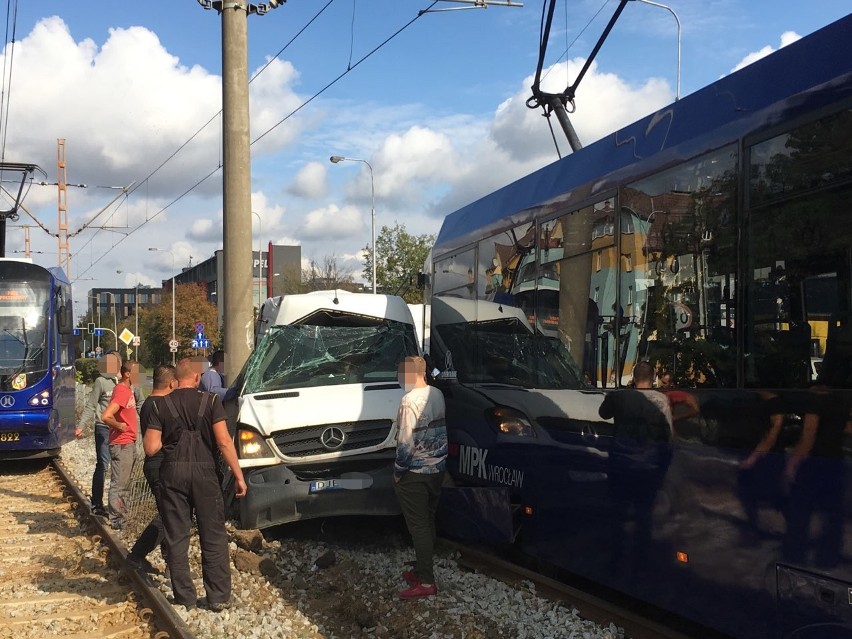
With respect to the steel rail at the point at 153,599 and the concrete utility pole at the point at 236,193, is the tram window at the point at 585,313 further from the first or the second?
the concrete utility pole at the point at 236,193

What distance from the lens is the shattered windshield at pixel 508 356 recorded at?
6.43 metres

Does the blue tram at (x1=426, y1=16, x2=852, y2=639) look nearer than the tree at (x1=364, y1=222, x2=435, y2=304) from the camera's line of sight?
Yes

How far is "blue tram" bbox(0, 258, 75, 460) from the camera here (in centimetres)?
1352

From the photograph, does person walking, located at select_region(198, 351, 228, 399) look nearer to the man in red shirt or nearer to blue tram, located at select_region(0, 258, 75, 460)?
the man in red shirt

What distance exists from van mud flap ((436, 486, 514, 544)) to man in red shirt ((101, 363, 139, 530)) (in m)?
3.46

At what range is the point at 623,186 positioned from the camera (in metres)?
5.80

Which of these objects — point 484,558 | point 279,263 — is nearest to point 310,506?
point 484,558

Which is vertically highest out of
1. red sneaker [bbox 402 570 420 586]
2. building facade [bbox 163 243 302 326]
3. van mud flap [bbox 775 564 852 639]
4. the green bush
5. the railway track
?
building facade [bbox 163 243 302 326]

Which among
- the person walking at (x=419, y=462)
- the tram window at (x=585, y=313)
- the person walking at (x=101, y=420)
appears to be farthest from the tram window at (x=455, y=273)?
the person walking at (x=101, y=420)

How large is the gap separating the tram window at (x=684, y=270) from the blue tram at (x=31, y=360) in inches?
440

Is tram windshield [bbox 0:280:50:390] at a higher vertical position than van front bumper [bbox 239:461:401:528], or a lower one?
higher

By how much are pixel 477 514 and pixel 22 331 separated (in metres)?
9.89

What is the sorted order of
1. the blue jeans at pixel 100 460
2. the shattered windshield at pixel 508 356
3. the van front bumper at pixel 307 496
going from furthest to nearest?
the blue jeans at pixel 100 460, the van front bumper at pixel 307 496, the shattered windshield at pixel 508 356

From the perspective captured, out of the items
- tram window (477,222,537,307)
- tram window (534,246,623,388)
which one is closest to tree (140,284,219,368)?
tram window (477,222,537,307)
